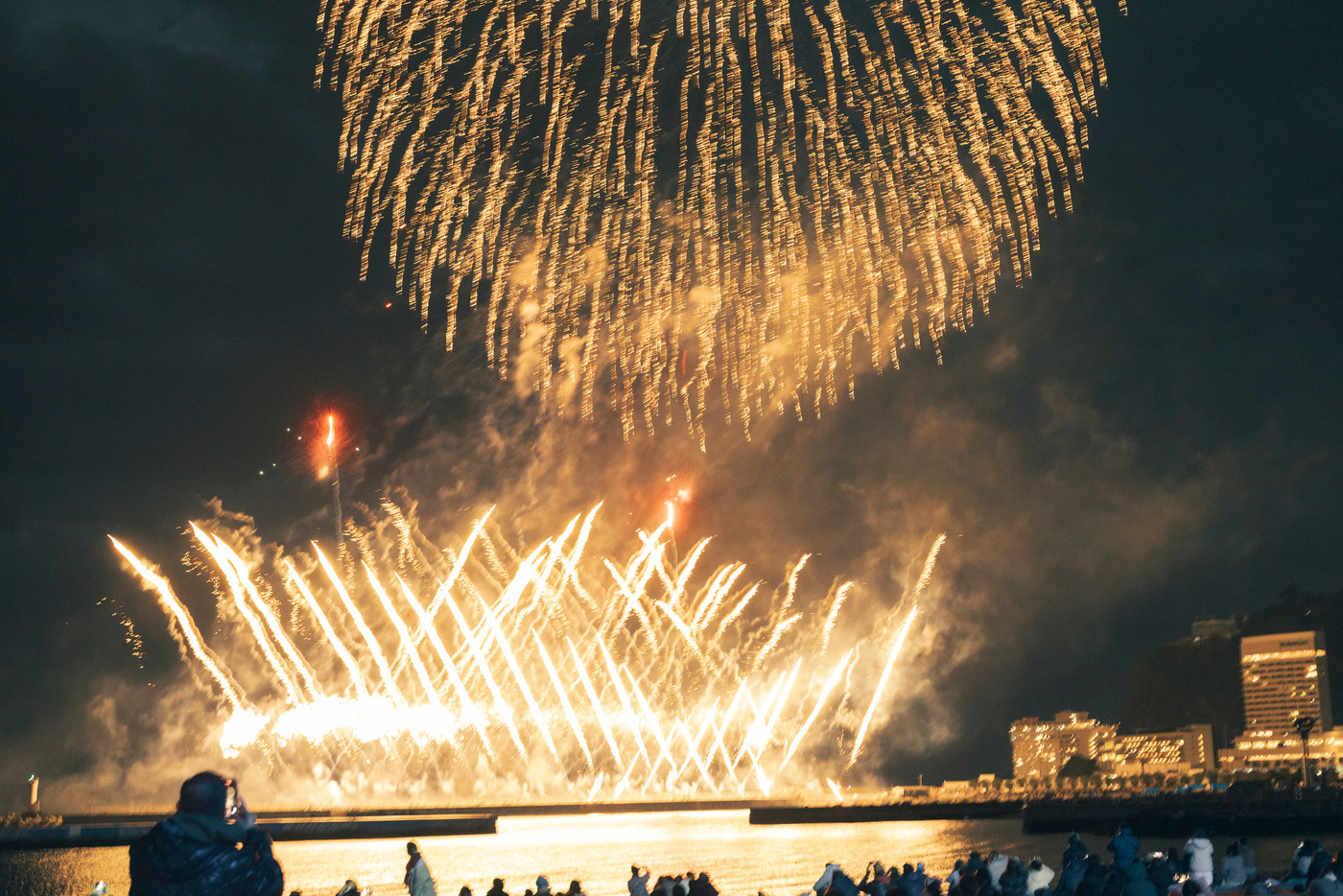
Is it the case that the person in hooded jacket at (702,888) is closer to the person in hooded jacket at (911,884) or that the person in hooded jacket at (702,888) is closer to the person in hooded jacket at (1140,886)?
the person in hooded jacket at (911,884)

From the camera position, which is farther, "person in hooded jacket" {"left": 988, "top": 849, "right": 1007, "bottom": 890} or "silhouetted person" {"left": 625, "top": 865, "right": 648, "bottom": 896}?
"silhouetted person" {"left": 625, "top": 865, "right": 648, "bottom": 896}

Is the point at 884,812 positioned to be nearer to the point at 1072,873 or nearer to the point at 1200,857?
the point at 1200,857

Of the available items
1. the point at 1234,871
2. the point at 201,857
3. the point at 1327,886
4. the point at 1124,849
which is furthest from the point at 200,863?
the point at 1234,871

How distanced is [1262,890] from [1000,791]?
153 meters

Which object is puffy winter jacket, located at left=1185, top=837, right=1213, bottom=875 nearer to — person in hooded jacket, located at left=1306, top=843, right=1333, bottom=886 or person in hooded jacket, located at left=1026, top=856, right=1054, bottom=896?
person in hooded jacket, located at left=1306, top=843, right=1333, bottom=886

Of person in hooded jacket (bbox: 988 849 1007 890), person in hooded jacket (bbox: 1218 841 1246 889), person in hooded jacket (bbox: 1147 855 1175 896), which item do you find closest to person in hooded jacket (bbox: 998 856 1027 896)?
person in hooded jacket (bbox: 988 849 1007 890)

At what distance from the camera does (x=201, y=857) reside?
5.46m

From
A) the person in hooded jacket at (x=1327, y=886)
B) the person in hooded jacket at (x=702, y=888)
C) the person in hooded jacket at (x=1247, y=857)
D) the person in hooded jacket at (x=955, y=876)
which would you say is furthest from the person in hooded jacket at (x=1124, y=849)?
the person in hooded jacket at (x=702, y=888)

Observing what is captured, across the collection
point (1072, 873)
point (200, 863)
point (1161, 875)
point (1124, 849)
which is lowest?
point (1072, 873)

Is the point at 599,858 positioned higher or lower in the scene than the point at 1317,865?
lower

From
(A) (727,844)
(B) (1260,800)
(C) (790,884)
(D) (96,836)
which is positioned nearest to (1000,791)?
(B) (1260,800)

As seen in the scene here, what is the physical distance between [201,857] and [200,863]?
0.09 ft

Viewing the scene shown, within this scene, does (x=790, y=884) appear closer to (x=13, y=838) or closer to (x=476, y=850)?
(x=476, y=850)

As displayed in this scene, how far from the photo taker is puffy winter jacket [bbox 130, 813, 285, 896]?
5449mm
